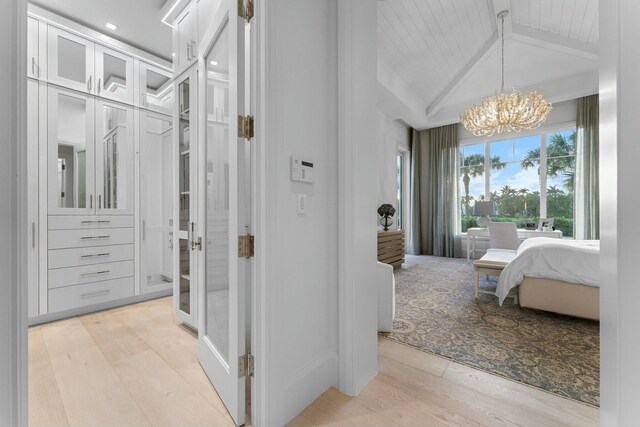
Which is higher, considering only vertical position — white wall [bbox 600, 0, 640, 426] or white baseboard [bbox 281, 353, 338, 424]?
white wall [bbox 600, 0, 640, 426]

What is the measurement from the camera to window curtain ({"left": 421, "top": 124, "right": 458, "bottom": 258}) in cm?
623

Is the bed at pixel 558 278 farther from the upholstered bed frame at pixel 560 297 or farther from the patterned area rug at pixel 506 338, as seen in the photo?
the patterned area rug at pixel 506 338

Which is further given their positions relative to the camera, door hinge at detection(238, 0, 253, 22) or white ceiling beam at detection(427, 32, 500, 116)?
white ceiling beam at detection(427, 32, 500, 116)

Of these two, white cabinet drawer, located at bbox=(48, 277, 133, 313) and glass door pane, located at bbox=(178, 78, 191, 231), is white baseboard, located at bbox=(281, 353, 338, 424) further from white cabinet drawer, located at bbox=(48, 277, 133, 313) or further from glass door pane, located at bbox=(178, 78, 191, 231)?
white cabinet drawer, located at bbox=(48, 277, 133, 313)

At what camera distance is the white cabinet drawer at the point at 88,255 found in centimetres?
261

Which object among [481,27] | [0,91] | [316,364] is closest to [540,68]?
[481,27]

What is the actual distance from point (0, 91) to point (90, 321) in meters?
2.79

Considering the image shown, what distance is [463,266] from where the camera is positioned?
16.5ft

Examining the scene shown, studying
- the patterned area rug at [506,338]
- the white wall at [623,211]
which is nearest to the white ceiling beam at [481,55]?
the white wall at [623,211]

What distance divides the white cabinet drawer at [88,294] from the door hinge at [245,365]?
8.14ft

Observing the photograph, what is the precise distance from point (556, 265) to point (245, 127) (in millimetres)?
2973

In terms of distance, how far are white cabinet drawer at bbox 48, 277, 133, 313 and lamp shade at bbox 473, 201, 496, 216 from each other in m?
5.92

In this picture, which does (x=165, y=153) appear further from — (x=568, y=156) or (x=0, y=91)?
(x=568, y=156)

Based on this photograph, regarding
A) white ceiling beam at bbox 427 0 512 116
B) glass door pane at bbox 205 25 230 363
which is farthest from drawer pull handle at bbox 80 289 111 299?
white ceiling beam at bbox 427 0 512 116
